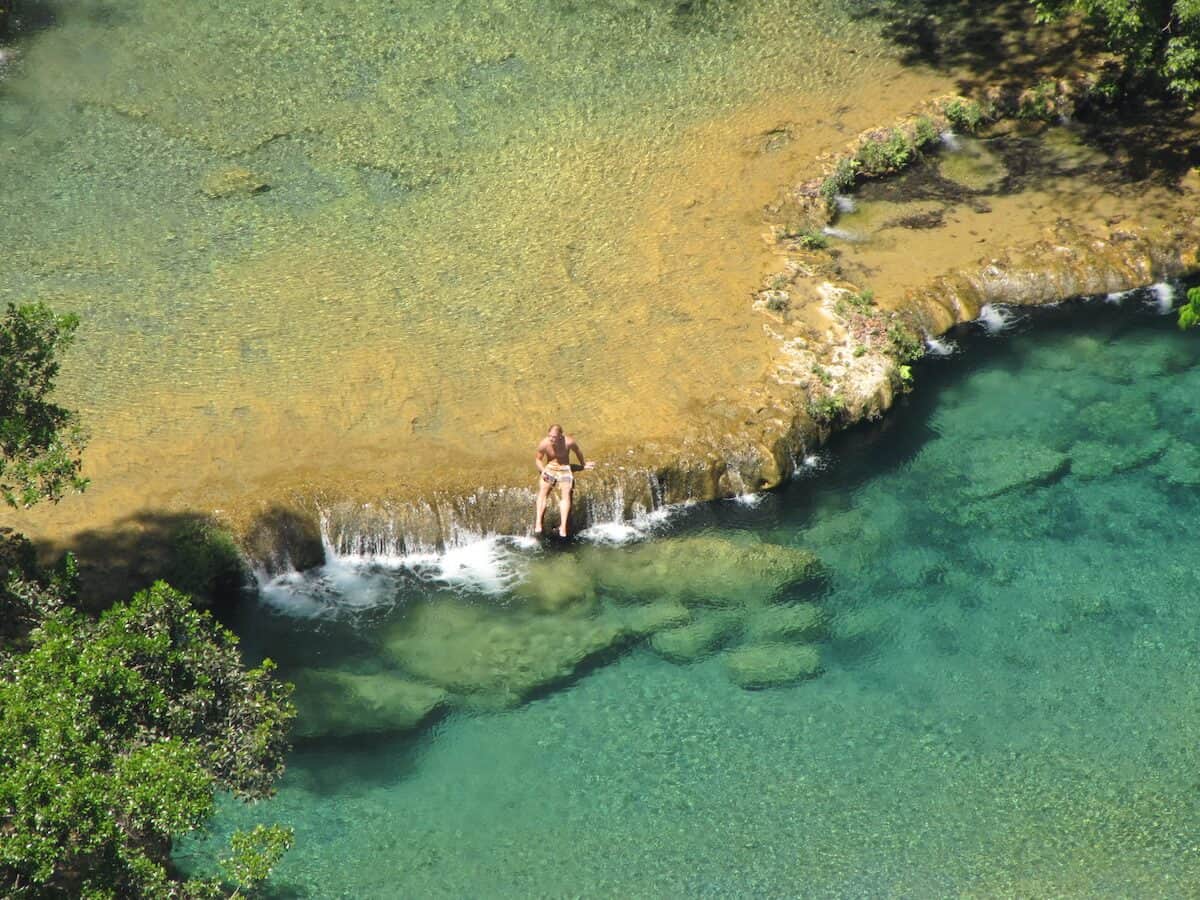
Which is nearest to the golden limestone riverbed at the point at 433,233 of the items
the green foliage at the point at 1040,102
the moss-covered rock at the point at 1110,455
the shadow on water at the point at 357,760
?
the green foliage at the point at 1040,102

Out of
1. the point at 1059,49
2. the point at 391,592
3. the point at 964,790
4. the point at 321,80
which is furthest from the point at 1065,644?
the point at 321,80

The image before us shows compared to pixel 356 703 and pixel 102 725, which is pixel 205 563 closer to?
pixel 356 703

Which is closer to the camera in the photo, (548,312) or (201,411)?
(201,411)

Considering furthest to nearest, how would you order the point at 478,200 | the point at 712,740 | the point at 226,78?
the point at 226,78
the point at 478,200
the point at 712,740

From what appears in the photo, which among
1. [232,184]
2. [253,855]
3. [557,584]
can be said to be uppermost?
[232,184]

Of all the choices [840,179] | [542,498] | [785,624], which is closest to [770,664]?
[785,624]

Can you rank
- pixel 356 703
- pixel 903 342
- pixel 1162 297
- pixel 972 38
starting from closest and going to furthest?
pixel 356 703
pixel 903 342
pixel 1162 297
pixel 972 38

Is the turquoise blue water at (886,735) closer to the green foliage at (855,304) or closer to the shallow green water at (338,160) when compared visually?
the green foliage at (855,304)

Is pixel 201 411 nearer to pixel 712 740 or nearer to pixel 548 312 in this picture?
pixel 548 312
